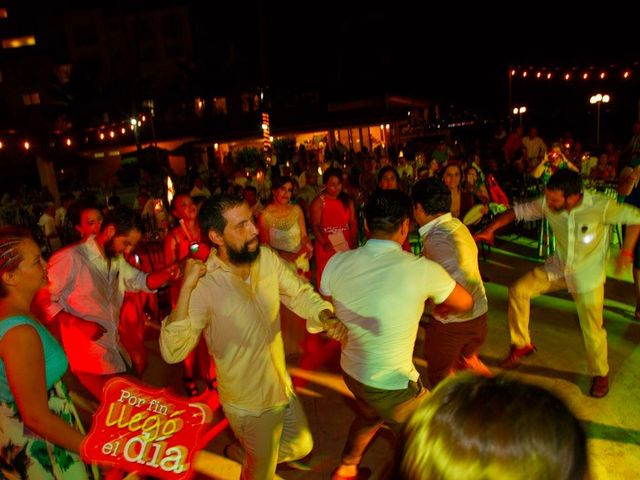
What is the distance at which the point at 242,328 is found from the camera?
2.62 metres

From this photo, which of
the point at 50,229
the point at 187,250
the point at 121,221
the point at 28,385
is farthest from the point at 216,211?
the point at 50,229

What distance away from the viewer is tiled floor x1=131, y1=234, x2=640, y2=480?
3588 millimetres

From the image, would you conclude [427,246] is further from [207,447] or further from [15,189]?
[15,189]

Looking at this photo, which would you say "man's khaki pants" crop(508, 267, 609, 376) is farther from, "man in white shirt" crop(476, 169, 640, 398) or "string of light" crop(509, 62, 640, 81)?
"string of light" crop(509, 62, 640, 81)

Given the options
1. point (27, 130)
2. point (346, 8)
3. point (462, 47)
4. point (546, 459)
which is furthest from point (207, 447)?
point (346, 8)

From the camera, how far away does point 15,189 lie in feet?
113

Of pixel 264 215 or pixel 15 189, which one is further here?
pixel 15 189

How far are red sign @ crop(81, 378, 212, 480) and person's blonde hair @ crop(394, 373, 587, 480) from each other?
1.09m

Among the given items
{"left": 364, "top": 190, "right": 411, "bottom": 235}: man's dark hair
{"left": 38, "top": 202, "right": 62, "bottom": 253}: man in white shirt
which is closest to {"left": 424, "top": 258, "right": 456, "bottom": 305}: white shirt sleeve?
{"left": 364, "top": 190, "right": 411, "bottom": 235}: man's dark hair

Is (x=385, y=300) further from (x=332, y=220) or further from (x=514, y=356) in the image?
(x=332, y=220)

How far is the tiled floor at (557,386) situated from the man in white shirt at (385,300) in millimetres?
746

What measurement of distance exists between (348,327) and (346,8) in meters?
37.1

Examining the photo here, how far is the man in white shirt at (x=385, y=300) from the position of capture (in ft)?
8.47

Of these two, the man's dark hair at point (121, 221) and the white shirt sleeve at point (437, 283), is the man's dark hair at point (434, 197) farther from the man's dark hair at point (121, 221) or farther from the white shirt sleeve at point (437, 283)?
the man's dark hair at point (121, 221)
